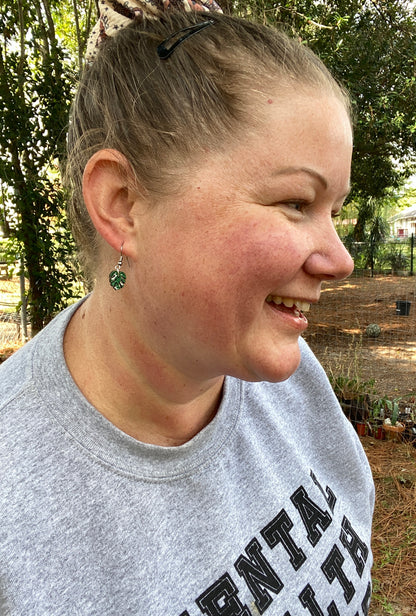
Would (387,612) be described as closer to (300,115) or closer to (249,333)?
(249,333)

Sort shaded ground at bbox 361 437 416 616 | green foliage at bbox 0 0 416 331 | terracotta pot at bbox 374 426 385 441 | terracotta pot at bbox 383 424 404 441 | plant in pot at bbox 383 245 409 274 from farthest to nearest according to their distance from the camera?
plant in pot at bbox 383 245 409 274, green foliage at bbox 0 0 416 331, terracotta pot at bbox 374 426 385 441, terracotta pot at bbox 383 424 404 441, shaded ground at bbox 361 437 416 616

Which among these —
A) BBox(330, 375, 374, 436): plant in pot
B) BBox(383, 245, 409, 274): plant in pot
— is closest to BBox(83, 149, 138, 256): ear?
BBox(330, 375, 374, 436): plant in pot

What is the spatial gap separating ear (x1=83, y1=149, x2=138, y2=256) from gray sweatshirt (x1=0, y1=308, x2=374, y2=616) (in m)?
0.28

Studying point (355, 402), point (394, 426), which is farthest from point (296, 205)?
point (355, 402)

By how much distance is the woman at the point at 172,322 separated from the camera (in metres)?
0.89

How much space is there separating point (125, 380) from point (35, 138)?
535 cm

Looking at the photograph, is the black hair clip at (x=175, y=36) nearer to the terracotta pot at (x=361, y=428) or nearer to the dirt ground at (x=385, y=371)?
the dirt ground at (x=385, y=371)

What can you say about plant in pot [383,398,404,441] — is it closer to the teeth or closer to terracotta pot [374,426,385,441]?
terracotta pot [374,426,385,441]

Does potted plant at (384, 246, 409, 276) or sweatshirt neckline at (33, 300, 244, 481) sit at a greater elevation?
sweatshirt neckline at (33, 300, 244, 481)

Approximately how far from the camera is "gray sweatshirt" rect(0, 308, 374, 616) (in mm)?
861

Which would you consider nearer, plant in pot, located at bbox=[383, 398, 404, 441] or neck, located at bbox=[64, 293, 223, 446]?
neck, located at bbox=[64, 293, 223, 446]

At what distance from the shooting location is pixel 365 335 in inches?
399

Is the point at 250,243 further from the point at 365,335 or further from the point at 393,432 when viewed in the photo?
the point at 365,335

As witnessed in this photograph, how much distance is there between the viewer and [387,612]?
118 inches
